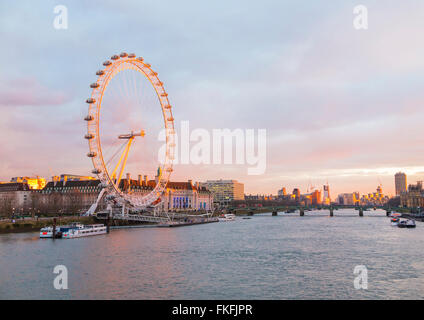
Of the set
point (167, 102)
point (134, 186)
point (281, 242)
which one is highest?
point (167, 102)

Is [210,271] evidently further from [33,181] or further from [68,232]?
[33,181]

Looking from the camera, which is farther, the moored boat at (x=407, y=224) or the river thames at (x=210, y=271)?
the moored boat at (x=407, y=224)

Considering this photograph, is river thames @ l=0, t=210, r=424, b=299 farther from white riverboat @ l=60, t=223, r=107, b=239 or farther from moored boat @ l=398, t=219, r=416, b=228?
moored boat @ l=398, t=219, r=416, b=228

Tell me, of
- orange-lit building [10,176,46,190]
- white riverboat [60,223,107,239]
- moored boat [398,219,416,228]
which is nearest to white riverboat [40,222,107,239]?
white riverboat [60,223,107,239]

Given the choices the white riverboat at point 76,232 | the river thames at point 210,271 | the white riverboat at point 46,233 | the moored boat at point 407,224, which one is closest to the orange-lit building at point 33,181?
the white riverboat at point 76,232

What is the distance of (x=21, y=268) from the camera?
1038 inches

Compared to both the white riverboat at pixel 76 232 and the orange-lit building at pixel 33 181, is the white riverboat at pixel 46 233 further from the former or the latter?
the orange-lit building at pixel 33 181

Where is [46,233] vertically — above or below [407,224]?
above

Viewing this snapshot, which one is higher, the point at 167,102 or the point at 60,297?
the point at 167,102

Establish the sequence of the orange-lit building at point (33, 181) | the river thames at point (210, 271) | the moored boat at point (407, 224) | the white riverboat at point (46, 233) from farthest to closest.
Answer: the orange-lit building at point (33, 181)
the moored boat at point (407, 224)
the white riverboat at point (46, 233)
the river thames at point (210, 271)

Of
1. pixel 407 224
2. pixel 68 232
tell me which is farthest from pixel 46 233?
pixel 407 224
